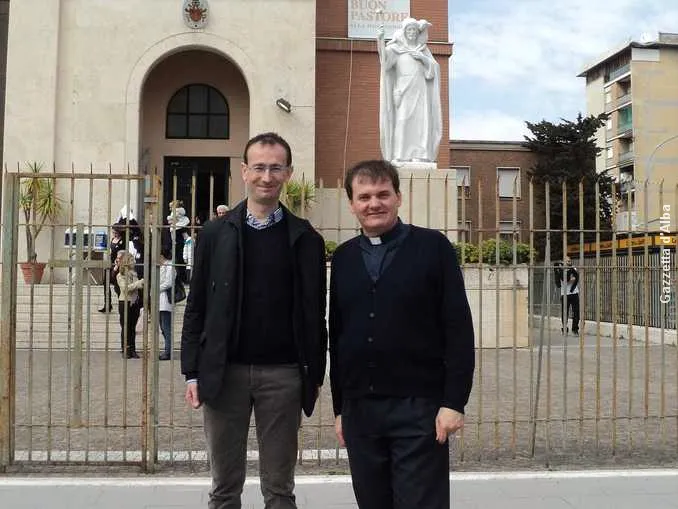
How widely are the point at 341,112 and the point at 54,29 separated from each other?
846cm

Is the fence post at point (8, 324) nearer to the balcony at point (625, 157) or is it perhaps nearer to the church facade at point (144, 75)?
the church facade at point (144, 75)

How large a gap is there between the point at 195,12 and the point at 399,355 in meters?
17.8

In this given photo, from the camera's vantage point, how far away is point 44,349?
12.2m

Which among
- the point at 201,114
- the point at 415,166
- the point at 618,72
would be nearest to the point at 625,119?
the point at 618,72

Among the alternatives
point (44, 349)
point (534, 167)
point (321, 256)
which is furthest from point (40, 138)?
point (534, 167)

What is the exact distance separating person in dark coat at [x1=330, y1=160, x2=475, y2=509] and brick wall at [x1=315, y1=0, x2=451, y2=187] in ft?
63.2

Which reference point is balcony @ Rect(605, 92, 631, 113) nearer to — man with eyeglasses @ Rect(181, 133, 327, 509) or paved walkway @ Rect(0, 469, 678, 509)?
paved walkway @ Rect(0, 469, 678, 509)

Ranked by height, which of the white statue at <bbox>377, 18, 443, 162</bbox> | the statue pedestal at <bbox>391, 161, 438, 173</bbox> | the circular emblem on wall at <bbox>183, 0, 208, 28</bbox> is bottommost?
the statue pedestal at <bbox>391, 161, 438, 173</bbox>

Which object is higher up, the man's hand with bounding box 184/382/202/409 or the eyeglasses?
the eyeglasses

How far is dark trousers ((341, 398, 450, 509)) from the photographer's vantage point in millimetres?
2877

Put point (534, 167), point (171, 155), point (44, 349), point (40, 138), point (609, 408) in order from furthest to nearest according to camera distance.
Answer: point (534, 167)
point (171, 155)
point (40, 138)
point (44, 349)
point (609, 408)

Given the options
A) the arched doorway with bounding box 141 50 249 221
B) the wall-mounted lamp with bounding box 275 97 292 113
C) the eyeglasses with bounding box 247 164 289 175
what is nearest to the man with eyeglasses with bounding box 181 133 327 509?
the eyeglasses with bounding box 247 164 289 175

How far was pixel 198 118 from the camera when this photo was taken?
2158cm

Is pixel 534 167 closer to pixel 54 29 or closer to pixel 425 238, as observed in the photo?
pixel 54 29
